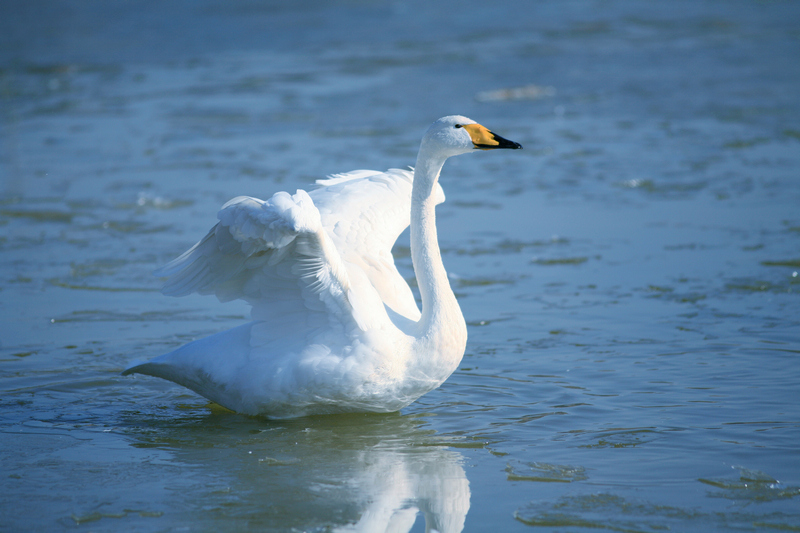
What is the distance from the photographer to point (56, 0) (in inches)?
1118

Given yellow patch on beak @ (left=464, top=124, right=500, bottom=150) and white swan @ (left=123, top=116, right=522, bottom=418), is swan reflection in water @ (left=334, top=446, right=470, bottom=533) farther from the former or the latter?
yellow patch on beak @ (left=464, top=124, right=500, bottom=150)

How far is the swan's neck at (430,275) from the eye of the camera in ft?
17.5

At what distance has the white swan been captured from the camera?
5.04 metres

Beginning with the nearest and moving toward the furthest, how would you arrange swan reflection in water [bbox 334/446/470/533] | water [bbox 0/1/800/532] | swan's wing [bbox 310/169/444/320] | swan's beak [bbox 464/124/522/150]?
1. swan reflection in water [bbox 334/446/470/533]
2. water [bbox 0/1/800/532]
3. swan's beak [bbox 464/124/522/150]
4. swan's wing [bbox 310/169/444/320]

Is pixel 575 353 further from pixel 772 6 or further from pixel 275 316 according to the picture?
pixel 772 6

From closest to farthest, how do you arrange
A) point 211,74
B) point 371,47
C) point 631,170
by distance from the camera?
point 631,170 < point 211,74 < point 371,47

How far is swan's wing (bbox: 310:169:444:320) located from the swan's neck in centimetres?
31

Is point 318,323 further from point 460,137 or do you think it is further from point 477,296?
point 477,296

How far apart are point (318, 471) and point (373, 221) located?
204 cm

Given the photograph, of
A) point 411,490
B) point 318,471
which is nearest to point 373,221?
point 318,471

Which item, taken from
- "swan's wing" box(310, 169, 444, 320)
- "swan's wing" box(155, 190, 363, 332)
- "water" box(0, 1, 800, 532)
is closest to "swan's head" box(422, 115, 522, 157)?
"swan's wing" box(310, 169, 444, 320)

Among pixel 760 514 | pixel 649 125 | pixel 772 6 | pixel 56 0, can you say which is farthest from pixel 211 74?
pixel 760 514

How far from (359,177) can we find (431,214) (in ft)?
4.01

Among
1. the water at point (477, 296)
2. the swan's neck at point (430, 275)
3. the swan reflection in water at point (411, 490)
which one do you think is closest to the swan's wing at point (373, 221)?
the swan's neck at point (430, 275)
